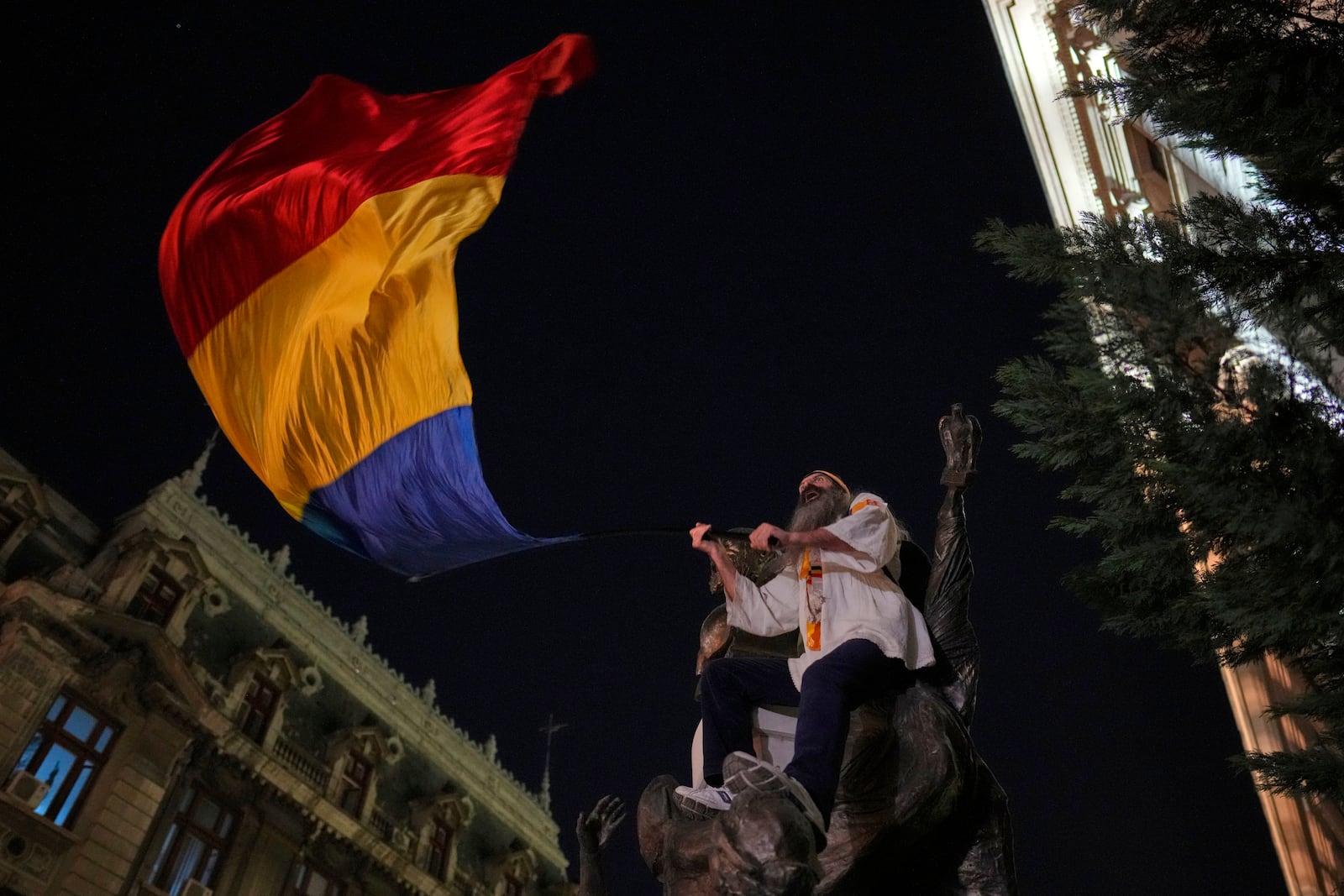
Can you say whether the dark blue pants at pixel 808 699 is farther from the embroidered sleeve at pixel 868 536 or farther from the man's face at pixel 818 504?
the man's face at pixel 818 504

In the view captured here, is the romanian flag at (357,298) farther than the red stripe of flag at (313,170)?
No

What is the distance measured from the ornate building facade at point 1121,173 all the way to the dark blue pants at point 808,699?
10.5 meters

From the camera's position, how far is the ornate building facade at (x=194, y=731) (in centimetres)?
1897

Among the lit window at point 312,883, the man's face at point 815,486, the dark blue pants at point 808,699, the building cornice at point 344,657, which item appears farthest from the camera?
the building cornice at point 344,657

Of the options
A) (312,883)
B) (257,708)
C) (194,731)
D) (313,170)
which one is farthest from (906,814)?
(257,708)

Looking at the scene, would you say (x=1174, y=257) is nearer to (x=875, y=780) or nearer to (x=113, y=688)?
(x=875, y=780)

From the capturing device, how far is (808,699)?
381cm

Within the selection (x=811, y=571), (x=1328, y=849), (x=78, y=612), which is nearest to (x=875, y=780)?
(x=811, y=571)

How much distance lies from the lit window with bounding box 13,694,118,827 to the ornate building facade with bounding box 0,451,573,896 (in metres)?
0.03

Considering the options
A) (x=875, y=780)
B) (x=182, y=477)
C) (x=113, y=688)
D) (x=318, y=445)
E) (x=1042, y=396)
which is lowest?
(x=875, y=780)

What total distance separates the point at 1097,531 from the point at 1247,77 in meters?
2.90

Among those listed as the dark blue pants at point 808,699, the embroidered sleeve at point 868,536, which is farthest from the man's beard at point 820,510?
the dark blue pants at point 808,699

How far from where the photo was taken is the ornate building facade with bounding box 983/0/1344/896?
1464 cm

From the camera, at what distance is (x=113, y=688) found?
20312mm
